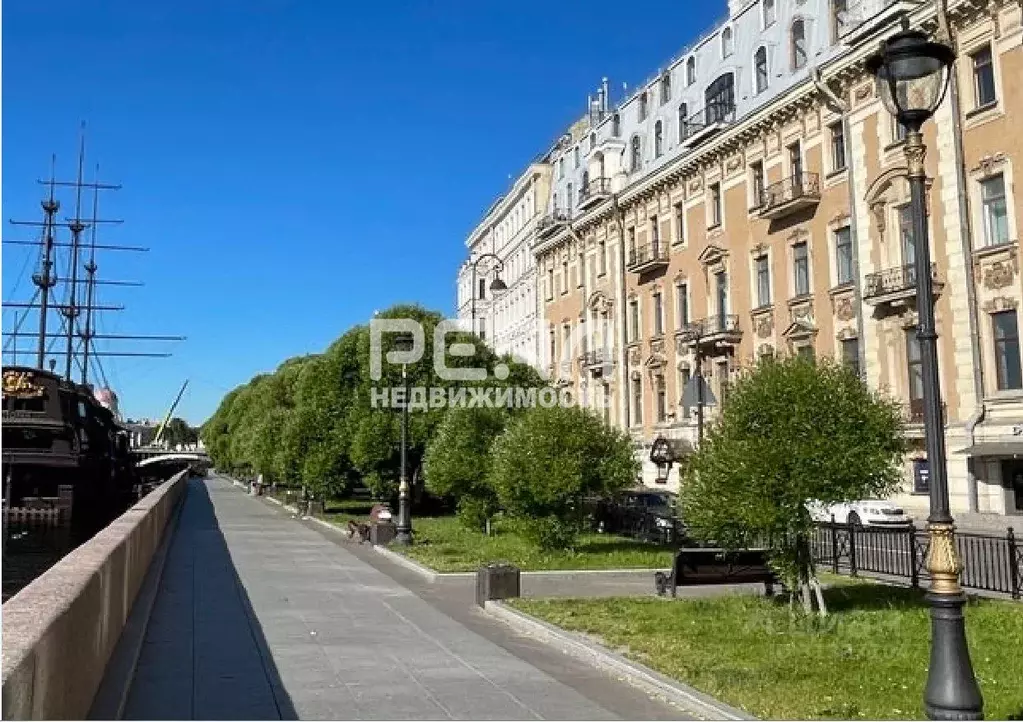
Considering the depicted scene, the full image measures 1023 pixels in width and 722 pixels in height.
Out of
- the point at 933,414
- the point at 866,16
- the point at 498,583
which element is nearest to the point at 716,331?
the point at 866,16

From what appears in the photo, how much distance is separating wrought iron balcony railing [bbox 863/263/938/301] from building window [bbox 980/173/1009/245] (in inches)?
71.5

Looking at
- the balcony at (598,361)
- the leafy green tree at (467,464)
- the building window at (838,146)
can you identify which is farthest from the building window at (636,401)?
the leafy green tree at (467,464)

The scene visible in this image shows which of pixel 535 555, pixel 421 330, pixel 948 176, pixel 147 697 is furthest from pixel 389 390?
pixel 147 697

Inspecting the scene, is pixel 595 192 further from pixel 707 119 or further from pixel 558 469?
pixel 558 469

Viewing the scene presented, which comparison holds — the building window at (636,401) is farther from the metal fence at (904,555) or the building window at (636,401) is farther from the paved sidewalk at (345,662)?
the paved sidewalk at (345,662)

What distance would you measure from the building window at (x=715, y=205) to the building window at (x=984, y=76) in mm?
12843

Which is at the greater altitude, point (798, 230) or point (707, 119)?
point (707, 119)

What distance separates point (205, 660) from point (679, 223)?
3509 centimetres

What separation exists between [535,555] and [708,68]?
2741 centimetres

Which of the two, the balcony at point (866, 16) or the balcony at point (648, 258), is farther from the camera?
the balcony at point (648, 258)

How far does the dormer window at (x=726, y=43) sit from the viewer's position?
38.0 m

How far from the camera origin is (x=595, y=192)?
47062 mm

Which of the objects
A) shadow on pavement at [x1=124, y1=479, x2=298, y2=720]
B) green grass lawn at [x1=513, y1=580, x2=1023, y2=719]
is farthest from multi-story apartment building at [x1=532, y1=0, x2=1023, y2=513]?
shadow on pavement at [x1=124, y1=479, x2=298, y2=720]

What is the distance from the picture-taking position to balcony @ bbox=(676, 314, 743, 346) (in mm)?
36625
